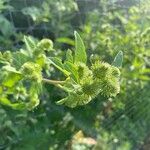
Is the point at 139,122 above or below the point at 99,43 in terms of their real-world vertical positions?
below

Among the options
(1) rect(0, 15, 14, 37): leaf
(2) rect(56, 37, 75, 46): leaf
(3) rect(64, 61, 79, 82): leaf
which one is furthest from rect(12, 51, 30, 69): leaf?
(2) rect(56, 37, 75, 46): leaf

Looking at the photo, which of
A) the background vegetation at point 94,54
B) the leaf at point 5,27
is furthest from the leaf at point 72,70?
the leaf at point 5,27

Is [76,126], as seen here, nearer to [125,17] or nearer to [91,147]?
[91,147]

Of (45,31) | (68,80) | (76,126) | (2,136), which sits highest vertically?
(68,80)

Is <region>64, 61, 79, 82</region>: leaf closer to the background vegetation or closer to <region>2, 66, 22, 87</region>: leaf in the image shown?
<region>2, 66, 22, 87</region>: leaf

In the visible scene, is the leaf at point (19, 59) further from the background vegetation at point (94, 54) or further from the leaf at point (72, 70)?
the background vegetation at point (94, 54)

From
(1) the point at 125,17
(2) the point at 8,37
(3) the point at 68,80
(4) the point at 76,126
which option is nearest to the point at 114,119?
(4) the point at 76,126

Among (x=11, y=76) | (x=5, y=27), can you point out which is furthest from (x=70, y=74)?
(x=5, y=27)
